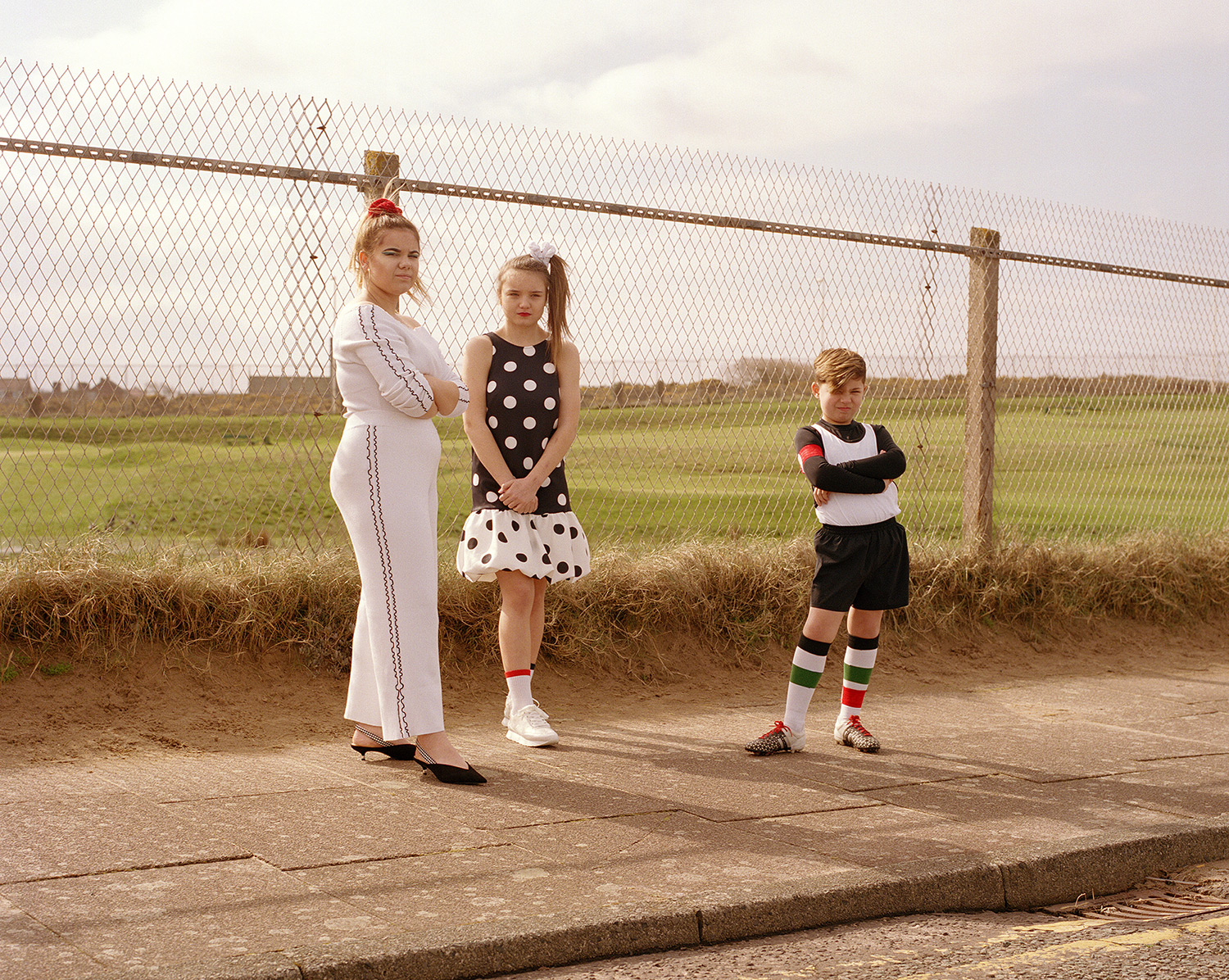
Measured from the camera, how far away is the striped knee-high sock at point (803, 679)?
187 inches

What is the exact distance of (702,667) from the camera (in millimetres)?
6207

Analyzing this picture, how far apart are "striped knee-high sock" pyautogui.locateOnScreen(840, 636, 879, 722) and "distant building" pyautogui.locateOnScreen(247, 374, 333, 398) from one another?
8.47ft

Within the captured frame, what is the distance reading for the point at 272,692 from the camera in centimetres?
516

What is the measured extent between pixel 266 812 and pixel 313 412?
2205mm

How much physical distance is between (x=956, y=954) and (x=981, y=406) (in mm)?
4926

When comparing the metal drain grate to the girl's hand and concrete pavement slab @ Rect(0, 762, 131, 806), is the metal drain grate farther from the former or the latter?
concrete pavement slab @ Rect(0, 762, 131, 806)

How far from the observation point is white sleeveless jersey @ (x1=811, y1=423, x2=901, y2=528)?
15.6 ft

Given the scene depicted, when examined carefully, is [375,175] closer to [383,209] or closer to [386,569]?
[383,209]

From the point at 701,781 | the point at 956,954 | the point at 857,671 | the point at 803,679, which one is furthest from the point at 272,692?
the point at 956,954

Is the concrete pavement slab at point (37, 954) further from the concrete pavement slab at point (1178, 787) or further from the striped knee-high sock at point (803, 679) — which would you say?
the concrete pavement slab at point (1178, 787)

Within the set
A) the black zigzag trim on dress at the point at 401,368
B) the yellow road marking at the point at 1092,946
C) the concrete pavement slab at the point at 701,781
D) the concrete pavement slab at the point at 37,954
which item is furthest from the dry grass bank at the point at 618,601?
the yellow road marking at the point at 1092,946

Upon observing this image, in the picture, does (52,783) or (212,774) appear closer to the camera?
(52,783)

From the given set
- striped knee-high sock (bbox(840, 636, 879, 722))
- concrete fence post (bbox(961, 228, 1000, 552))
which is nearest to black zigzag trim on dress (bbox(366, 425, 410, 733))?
striped knee-high sock (bbox(840, 636, 879, 722))

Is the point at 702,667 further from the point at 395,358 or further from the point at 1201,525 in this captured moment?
the point at 1201,525
